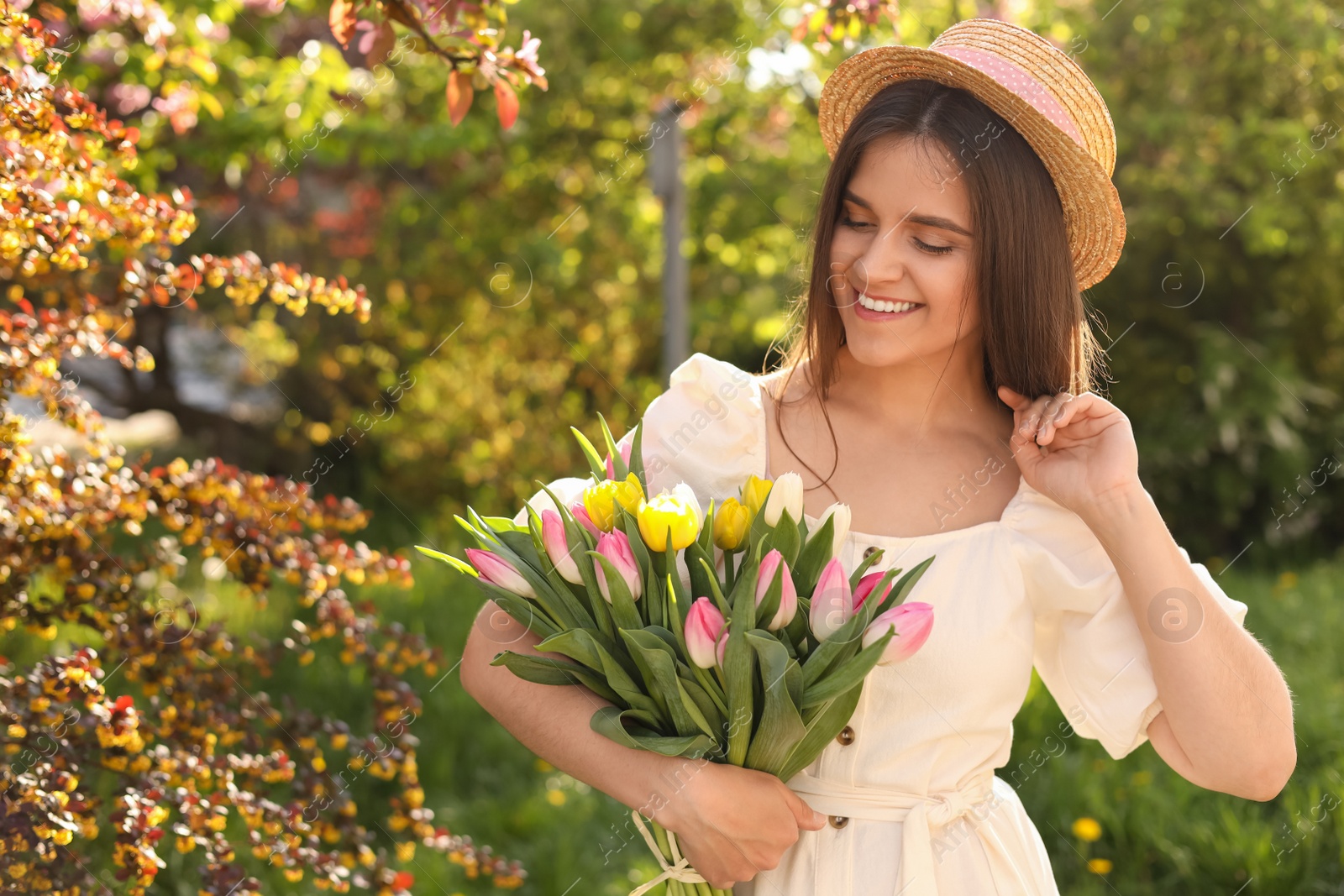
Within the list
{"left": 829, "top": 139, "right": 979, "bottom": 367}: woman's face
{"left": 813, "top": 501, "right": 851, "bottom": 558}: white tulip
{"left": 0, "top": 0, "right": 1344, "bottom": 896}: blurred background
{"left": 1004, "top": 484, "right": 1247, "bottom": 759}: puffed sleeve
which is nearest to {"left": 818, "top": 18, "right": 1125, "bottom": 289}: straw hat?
{"left": 829, "top": 139, "right": 979, "bottom": 367}: woman's face

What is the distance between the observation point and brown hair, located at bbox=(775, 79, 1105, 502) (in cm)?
162

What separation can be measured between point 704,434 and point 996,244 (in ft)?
1.65

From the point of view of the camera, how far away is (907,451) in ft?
5.77

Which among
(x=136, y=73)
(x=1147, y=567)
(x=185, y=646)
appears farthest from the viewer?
(x=136, y=73)

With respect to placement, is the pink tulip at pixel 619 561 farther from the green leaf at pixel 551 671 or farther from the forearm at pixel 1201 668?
the forearm at pixel 1201 668

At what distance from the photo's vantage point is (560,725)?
146cm

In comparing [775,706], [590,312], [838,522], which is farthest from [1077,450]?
[590,312]

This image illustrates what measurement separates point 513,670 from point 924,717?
0.56 metres

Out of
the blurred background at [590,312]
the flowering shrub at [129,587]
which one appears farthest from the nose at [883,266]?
the blurred background at [590,312]

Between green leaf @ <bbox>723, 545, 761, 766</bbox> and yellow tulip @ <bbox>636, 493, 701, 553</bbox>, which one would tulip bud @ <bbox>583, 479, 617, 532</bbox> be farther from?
green leaf @ <bbox>723, 545, 761, 766</bbox>

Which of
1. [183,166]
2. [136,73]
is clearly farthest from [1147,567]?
[183,166]

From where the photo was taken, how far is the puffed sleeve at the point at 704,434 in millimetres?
1664

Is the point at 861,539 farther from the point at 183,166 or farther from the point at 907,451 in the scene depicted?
the point at 183,166

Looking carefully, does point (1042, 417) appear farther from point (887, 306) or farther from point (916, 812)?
point (916, 812)
